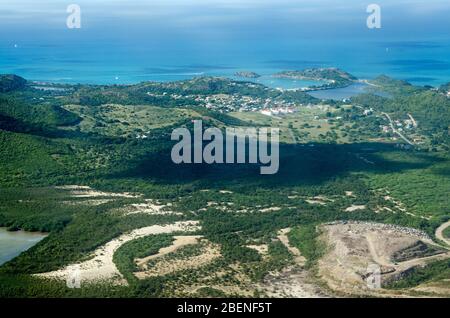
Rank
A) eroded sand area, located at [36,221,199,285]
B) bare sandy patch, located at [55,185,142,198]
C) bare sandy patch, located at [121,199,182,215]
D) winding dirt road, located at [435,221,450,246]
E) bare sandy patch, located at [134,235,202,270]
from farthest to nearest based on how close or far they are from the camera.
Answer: bare sandy patch, located at [55,185,142,198] → bare sandy patch, located at [121,199,182,215] → winding dirt road, located at [435,221,450,246] → bare sandy patch, located at [134,235,202,270] → eroded sand area, located at [36,221,199,285]

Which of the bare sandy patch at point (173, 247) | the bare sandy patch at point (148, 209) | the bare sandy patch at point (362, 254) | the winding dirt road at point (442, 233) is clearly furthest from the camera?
the bare sandy patch at point (148, 209)

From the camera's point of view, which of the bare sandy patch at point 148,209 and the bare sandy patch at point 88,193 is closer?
the bare sandy patch at point 148,209

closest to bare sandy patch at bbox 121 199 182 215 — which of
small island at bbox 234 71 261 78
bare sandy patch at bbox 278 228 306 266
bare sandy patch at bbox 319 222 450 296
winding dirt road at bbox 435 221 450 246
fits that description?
bare sandy patch at bbox 278 228 306 266

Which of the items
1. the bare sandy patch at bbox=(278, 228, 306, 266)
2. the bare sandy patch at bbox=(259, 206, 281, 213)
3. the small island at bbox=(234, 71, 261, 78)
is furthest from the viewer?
the small island at bbox=(234, 71, 261, 78)

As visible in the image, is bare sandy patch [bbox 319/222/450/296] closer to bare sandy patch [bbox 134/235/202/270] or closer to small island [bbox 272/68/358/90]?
bare sandy patch [bbox 134/235/202/270]

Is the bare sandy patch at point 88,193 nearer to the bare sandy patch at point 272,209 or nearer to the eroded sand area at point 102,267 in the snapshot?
the eroded sand area at point 102,267

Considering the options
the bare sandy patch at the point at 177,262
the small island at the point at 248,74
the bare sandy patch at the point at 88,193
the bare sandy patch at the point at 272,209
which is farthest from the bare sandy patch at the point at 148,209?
the small island at the point at 248,74

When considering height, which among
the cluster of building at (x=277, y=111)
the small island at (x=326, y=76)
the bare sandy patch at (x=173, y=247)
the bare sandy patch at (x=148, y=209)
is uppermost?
the small island at (x=326, y=76)

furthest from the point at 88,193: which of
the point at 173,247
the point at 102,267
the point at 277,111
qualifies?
the point at 277,111

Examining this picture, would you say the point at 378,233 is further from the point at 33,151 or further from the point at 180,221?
the point at 33,151

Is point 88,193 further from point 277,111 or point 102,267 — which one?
point 277,111

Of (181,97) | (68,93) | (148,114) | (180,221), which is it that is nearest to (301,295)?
(180,221)
